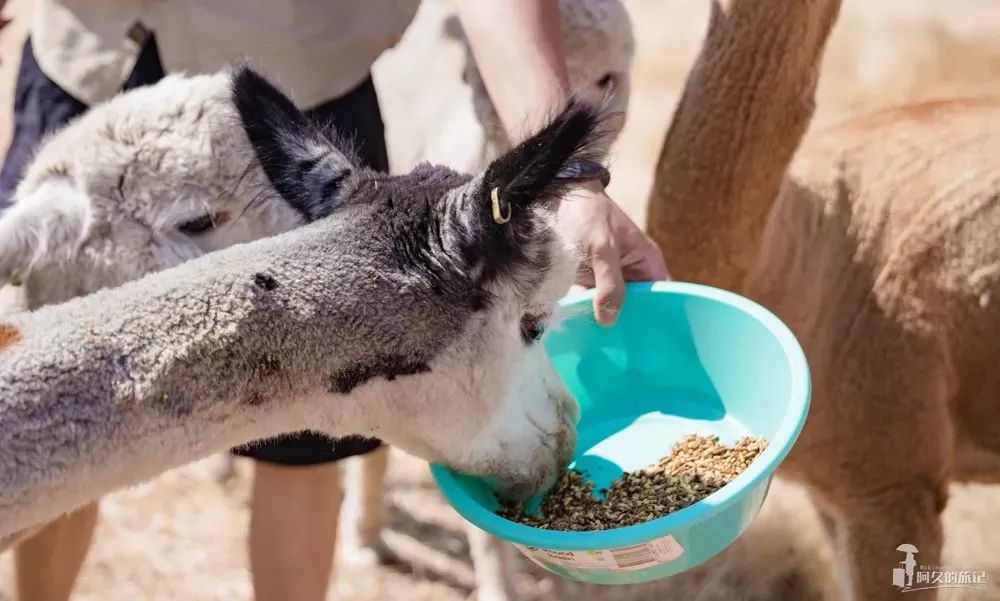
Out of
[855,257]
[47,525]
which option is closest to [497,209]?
[855,257]

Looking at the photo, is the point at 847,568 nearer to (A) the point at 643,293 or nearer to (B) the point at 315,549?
(A) the point at 643,293

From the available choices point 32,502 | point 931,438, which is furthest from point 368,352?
point 931,438

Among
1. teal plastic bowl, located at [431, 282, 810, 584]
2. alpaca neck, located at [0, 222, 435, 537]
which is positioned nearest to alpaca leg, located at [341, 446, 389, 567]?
teal plastic bowl, located at [431, 282, 810, 584]

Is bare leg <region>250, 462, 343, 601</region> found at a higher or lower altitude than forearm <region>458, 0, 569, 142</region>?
lower

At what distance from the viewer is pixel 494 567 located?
7.12 feet

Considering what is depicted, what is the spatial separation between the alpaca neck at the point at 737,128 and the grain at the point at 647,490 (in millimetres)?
373

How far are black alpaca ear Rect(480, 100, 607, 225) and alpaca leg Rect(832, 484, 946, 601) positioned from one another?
38.4 inches

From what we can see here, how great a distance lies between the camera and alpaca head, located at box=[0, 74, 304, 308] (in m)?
1.46

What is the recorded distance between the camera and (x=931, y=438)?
1670mm

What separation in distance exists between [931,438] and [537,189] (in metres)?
1.00

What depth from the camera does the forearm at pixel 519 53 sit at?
1.42 metres

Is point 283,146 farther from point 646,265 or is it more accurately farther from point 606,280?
point 646,265

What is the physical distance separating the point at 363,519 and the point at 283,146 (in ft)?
4.84

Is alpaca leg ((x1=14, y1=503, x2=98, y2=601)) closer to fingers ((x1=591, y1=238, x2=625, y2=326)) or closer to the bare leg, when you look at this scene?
the bare leg
